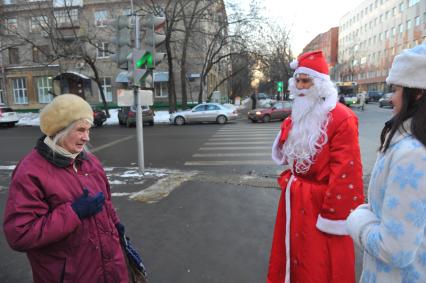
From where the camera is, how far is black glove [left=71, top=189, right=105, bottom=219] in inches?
69.7

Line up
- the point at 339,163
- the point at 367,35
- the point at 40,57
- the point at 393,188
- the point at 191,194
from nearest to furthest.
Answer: the point at 393,188, the point at 339,163, the point at 191,194, the point at 40,57, the point at 367,35

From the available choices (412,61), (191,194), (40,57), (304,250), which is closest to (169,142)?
(191,194)

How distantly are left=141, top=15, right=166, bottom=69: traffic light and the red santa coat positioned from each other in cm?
591

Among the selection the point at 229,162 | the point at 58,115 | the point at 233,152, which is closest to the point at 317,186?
the point at 58,115

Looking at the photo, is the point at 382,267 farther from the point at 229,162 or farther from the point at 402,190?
the point at 229,162

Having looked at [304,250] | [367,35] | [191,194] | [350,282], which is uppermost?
[367,35]

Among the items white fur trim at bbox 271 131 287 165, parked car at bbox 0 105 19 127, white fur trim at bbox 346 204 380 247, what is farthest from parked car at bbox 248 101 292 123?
white fur trim at bbox 346 204 380 247

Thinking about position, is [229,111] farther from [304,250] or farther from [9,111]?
[304,250]

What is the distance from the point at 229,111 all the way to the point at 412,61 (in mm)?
21011

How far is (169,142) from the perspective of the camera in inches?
523

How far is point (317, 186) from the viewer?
2186mm

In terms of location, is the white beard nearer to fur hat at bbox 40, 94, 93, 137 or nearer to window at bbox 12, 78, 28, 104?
fur hat at bbox 40, 94, 93, 137

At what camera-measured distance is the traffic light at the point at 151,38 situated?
24.1 ft

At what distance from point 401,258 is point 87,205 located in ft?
5.05
